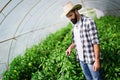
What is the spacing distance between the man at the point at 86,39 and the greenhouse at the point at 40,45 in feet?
3.10

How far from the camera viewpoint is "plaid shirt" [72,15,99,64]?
16.8 feet

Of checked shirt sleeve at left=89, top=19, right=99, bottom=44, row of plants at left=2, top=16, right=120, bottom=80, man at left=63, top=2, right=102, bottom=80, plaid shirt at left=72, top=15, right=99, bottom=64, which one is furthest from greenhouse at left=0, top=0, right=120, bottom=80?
checked shirt sleeve at left=89, top=19, right=99, bottom=44

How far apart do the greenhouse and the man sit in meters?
0.94

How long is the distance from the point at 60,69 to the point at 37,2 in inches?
110

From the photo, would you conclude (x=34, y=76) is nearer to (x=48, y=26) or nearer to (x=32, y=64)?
(x=32, y=64)

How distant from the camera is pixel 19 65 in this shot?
8.22 m

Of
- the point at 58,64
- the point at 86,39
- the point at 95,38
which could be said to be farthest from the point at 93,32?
the point at 58,64

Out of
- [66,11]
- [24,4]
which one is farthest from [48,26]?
[66,11]

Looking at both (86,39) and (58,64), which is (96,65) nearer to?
(86,39)

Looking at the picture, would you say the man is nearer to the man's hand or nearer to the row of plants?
the man's hand

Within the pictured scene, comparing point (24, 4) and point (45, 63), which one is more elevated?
point (24, 4)

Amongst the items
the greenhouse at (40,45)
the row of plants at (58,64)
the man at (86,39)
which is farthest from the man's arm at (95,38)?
the row of plants at (58,64)

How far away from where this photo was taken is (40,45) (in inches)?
381

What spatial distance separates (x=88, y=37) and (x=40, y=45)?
458 centimetres
